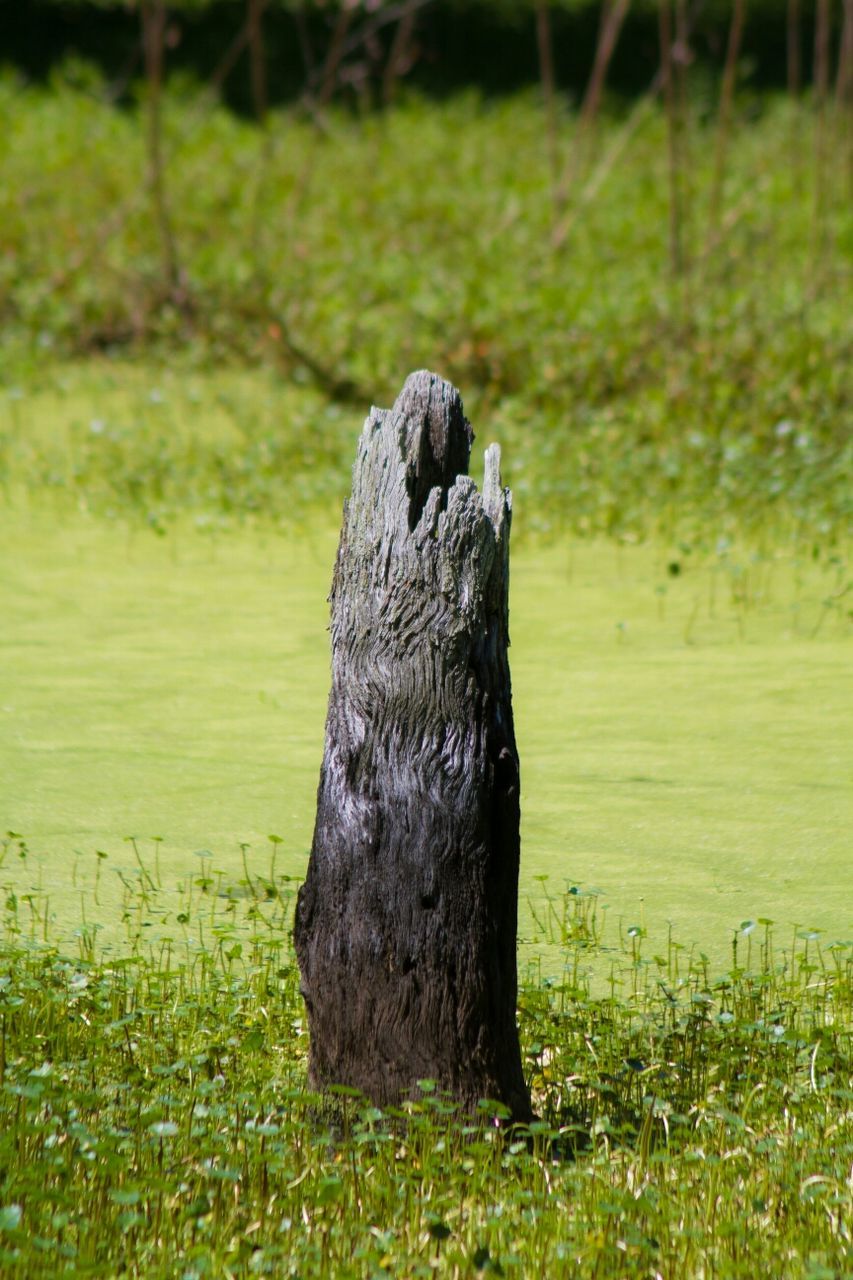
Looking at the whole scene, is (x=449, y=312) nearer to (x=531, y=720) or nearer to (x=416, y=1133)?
(x=531, y=720)

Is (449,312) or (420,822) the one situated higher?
(449,312)

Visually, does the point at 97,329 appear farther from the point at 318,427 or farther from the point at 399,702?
the point at 399,702

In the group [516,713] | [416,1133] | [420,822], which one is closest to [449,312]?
[516,713]

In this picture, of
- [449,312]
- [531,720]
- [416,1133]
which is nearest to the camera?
[416,1133]

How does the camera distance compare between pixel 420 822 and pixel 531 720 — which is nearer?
pixel 420 822

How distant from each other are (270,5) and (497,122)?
391cm

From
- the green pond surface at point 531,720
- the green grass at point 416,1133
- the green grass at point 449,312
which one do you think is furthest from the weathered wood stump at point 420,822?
the green grass at point 449,312

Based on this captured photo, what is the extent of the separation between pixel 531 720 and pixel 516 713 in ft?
0.25

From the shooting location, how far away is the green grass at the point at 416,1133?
3.06 m

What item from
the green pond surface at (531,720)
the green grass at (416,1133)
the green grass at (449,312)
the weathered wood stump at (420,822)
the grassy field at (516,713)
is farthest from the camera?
the green grass at (449,312)

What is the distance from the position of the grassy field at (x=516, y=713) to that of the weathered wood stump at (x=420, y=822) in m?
0.15

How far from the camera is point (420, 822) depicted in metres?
3.49

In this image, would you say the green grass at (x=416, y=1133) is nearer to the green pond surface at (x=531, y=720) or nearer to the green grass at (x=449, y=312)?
the green pond surface at (x=531, y=720)

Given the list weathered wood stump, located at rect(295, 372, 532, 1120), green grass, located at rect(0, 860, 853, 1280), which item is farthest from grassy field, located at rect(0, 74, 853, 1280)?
weathered wood stump, located at rect(295, 372, 532, 1120)
